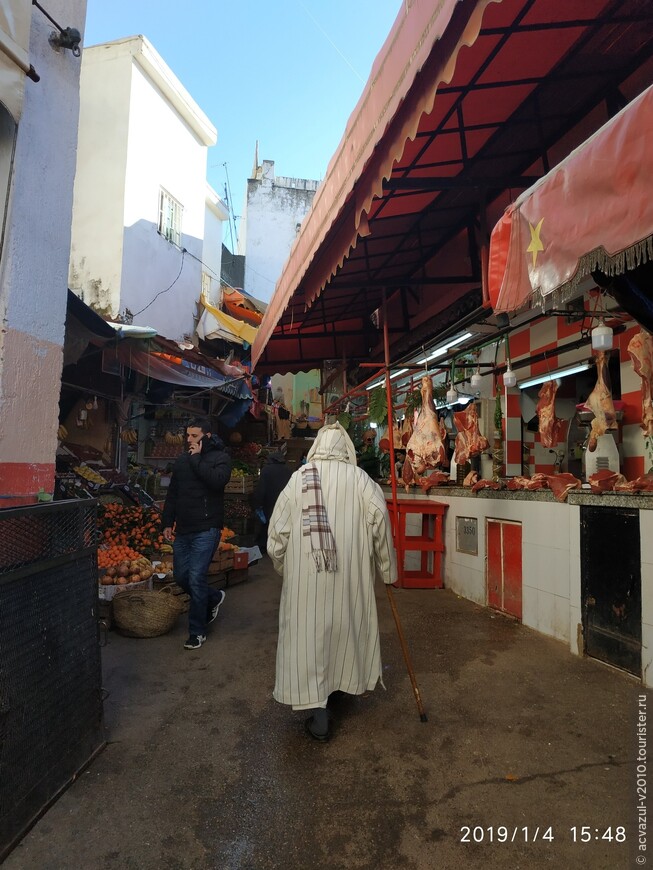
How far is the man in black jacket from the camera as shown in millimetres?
4801

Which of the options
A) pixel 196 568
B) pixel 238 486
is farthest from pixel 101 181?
pixel 196 568

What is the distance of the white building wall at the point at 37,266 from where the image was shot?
165 inches

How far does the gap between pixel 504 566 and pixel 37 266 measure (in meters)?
5.39

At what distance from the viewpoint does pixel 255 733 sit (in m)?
3.25

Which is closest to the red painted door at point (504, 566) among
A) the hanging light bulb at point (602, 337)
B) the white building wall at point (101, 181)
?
the hanging light bulb at point (602, 337)

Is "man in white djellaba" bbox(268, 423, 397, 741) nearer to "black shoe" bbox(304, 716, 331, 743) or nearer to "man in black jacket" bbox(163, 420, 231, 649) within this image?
"black shoe" bbox(304, 716, 331, 743)

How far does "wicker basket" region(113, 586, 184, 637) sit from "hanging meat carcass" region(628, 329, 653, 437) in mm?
4576

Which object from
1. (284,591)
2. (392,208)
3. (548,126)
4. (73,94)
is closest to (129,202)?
(73,94)

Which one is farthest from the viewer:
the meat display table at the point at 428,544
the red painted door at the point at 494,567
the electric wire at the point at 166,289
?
the electric wire at the point at 166,289

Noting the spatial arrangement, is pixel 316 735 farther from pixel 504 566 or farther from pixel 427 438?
pixel 427 438

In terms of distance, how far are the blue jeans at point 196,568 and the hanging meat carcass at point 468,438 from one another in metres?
3.18

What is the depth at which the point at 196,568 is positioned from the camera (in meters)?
4.80

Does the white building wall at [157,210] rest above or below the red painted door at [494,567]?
above

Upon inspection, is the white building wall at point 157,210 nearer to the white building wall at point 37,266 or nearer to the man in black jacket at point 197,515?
the white building wall at point 37,266
